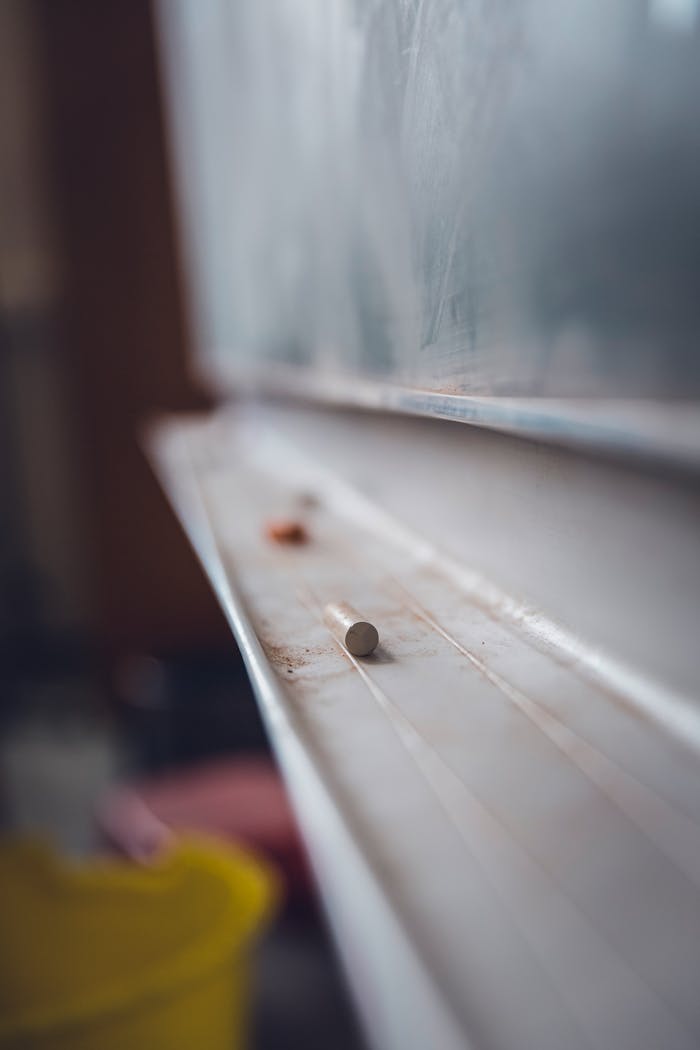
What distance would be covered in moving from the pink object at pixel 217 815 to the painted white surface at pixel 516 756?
93 cm

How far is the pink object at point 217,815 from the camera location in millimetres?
1314

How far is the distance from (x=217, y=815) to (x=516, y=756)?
1.20 meters

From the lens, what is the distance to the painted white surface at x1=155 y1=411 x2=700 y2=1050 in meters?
0.22

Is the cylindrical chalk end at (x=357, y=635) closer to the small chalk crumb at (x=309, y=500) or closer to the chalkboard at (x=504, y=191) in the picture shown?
the chalkboard at (x=504, y=191)

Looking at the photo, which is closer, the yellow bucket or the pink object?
the yellow bucket

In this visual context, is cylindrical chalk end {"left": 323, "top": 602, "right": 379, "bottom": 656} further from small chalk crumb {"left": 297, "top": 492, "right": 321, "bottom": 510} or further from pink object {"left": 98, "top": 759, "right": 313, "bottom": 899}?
pink object {"left": 98, "top": 759, "right": 313, "bottom": 899}

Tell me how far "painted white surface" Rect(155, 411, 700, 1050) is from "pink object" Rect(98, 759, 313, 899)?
0.93m

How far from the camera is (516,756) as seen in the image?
297 millimetres

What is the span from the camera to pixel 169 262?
9.23 feet

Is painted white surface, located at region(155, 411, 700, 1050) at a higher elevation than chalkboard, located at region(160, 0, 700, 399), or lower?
lower

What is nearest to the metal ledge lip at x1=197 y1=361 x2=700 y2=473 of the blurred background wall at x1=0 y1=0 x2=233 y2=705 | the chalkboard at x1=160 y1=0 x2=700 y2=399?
the chalkboard at x1=160 y1=0 x2=700 y2=399

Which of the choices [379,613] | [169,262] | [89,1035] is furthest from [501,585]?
[169,262]

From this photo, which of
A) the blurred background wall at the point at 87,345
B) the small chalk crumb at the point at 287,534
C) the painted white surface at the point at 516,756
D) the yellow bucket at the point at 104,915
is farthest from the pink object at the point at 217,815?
the blurred background wall at the point at 87,345

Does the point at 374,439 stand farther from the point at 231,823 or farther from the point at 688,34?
the point at 231,823
